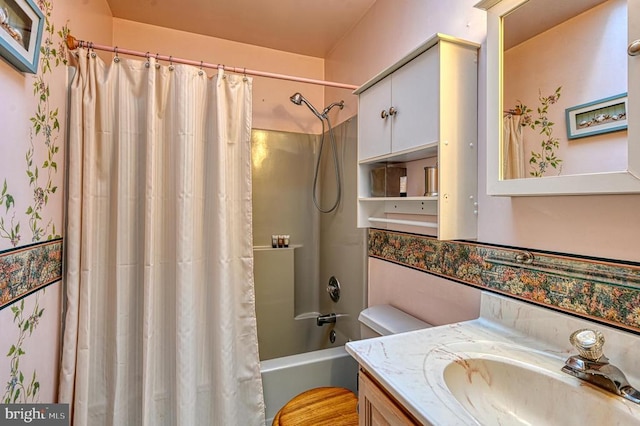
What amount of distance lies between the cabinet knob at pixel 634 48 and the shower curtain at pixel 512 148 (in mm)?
278

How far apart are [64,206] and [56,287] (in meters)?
0.34

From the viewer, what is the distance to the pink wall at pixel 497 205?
746 millimetres

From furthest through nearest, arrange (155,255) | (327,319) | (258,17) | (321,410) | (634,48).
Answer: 1. (327,319)
2. (258,17)
3. (155,255)
4. (321,410)
5. (634,48)

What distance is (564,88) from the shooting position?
816 millimetres

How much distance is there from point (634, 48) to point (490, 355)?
2.60 feet

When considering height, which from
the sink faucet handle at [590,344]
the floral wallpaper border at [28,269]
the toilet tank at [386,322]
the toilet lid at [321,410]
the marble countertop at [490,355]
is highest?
the floral wallpaper border at [28,269]

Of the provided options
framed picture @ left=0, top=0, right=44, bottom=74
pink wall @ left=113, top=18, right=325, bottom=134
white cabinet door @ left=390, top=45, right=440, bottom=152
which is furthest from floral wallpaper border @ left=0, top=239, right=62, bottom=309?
pink wall @ left=113, top=18, right=325, bottom=134

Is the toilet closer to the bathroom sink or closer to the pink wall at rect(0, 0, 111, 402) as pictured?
the bathroom sink

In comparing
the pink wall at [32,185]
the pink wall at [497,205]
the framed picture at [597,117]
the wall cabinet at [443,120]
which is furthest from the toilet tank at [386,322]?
the pink wall at [32,185]

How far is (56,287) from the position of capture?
127cm

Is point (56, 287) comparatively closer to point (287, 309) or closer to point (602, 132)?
point (287, 309)

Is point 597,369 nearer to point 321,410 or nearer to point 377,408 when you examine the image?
point 377,408

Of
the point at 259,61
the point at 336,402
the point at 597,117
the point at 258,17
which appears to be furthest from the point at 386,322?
the point at 259,61

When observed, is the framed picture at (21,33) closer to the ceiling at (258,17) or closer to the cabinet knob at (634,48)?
the ceiling at (258,17)
